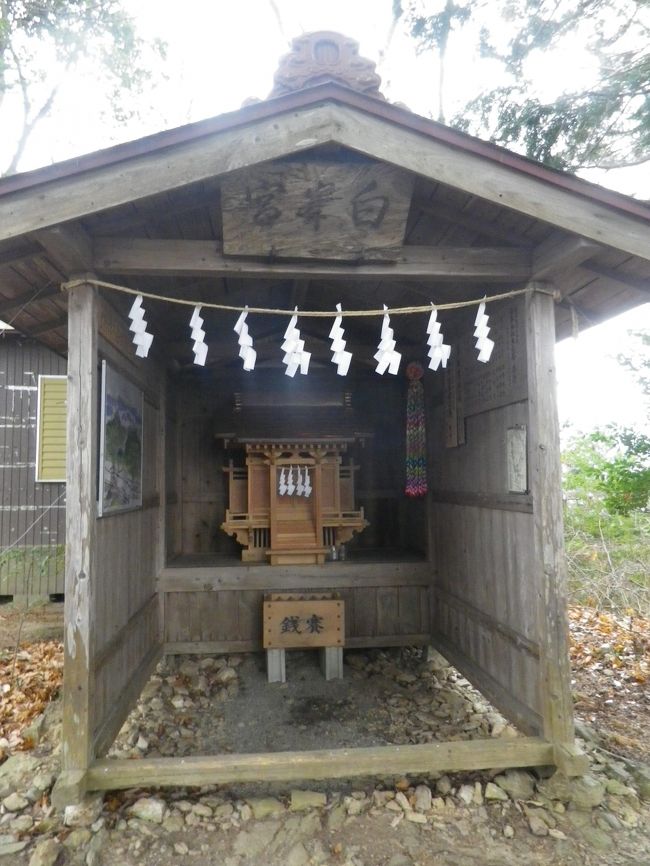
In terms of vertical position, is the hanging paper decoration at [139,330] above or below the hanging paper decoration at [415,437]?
above

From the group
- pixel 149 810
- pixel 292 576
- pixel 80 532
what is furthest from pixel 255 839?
pixel 292 576

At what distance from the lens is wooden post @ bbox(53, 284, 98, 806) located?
2852mm

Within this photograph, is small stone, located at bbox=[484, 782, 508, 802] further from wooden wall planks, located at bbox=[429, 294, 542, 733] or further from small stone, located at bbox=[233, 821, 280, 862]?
small stone, located at bbox=[233, 821, 280, 862]

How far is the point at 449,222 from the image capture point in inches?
137

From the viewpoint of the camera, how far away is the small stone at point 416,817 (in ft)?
9.30

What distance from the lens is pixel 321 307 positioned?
5.14 meters

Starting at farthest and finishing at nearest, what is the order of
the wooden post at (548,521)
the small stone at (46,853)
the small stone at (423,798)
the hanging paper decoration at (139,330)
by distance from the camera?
the hanging paper decoration at (139,330), the wooden post at (548,521), the small stone at (423,798), the small stone at (46,853)

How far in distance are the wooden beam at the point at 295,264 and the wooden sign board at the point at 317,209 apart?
0.32 ft

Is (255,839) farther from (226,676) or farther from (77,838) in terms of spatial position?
(226,676)

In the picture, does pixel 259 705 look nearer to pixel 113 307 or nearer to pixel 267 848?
pixel 267 848

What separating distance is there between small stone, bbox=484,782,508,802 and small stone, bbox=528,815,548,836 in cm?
19

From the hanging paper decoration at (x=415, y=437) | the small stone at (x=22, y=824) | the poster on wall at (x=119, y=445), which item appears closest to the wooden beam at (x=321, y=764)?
the small stone at (x=22, y=824)

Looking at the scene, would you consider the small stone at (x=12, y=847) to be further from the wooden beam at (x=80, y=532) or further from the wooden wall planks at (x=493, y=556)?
the wooden wall planks at (x=493, y=556)

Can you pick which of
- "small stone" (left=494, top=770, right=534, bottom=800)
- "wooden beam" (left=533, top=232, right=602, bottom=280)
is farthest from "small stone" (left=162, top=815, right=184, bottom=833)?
"wooden beam" (left=533, top=232, right=602, bottom=280)
